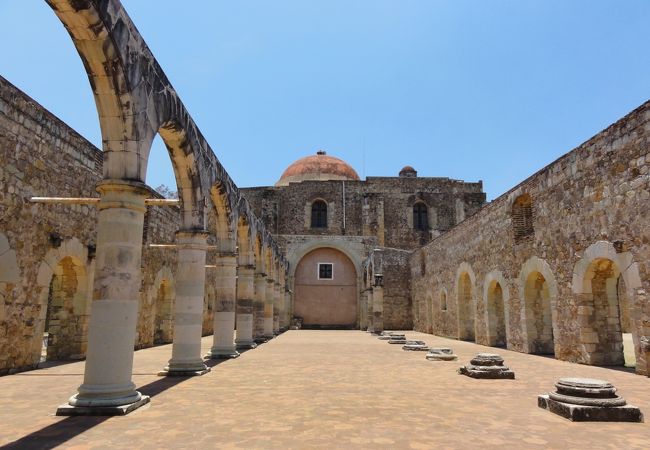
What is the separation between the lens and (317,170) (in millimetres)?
36438

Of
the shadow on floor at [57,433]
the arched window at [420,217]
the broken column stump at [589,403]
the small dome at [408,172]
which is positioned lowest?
the shadow on floor at [57,433]

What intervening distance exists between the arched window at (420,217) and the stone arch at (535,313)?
2008 centimetres

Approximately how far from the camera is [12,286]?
7254mm

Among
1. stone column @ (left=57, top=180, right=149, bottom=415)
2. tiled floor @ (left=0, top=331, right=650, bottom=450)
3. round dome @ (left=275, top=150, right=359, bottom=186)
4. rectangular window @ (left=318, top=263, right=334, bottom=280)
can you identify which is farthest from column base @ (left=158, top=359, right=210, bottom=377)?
round dome @ (left=275, top=150, right=359, bottom=186)

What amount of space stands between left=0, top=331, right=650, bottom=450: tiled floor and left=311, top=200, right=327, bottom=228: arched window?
24587 mm

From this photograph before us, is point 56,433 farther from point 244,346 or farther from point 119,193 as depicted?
point 244,346

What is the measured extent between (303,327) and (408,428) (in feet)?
77.8

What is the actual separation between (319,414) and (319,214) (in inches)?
1111

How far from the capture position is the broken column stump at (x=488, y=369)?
725cm

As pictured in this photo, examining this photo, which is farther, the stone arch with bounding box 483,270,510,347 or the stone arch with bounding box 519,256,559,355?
the stone arch with bounding box 483,270,510,347

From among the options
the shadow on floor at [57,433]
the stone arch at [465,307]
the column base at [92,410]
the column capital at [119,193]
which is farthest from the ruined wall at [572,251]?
the shadow on floor at [57,433]

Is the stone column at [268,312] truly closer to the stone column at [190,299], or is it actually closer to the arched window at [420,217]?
the stone column at [190,299]

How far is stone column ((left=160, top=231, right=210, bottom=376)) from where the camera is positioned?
7.61 m

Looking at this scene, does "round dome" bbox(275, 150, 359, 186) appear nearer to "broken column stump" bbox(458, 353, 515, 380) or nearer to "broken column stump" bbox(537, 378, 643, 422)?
"broken column stump" bbox(458, 353, 515, 380)
